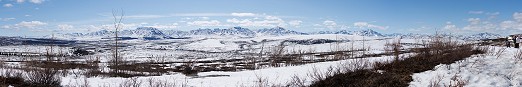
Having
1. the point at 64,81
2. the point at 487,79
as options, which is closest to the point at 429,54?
the point at 487,79

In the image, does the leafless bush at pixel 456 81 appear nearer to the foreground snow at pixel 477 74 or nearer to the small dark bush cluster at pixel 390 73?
the foreground snow at pixel 477 74

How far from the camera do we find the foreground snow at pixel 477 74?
28.0 ft

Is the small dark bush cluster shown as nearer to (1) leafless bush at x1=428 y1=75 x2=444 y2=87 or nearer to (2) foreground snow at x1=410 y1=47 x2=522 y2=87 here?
(2) foreground snow at x1=410 y1=47 x2=522 y2=87

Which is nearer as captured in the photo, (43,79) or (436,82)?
(436,82)

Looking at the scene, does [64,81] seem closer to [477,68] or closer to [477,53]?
[477,68]

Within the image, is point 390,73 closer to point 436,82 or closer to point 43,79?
point 436,82

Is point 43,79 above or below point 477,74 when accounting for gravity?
below

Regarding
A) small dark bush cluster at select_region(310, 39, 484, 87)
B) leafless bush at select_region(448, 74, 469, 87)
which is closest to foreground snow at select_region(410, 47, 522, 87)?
leafless bush at select_region(448, 74, 469, 87)

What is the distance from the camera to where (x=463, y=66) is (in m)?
10.3

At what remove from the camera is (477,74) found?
921 centimetres

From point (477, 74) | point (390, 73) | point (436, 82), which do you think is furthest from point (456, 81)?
point (390, 73)

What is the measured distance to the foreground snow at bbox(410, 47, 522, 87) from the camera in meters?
8.55

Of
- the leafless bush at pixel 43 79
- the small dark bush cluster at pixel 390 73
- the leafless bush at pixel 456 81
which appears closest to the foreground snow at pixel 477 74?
the leafless bush at pixel 456 81

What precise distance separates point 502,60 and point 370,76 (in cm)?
337
